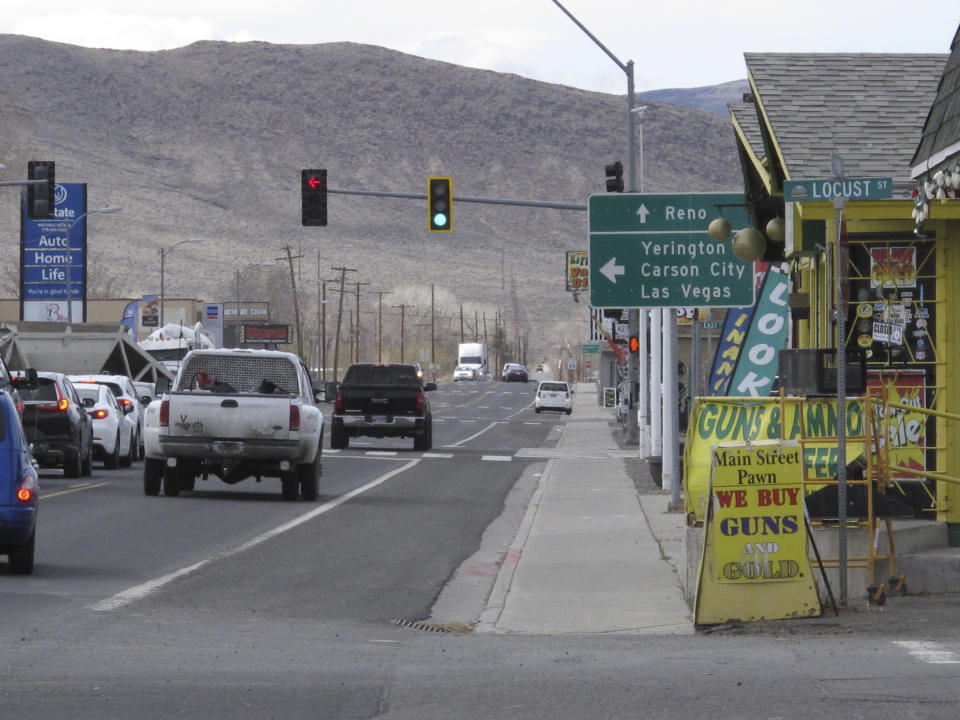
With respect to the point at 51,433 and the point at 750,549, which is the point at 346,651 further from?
the point at 51,433

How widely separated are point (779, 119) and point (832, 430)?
5043 millimetres

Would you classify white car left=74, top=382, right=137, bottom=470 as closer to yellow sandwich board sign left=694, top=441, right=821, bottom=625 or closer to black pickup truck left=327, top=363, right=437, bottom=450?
black pickup truck left=327, top=363, right=437, bottom=450

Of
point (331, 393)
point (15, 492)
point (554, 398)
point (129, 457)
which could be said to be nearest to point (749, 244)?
point (15, 492)

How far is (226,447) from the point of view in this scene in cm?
2430

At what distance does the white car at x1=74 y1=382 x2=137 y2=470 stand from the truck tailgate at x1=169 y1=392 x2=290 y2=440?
8023 mm

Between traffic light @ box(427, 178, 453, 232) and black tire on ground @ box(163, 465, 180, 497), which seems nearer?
black tire on ground @ box(163, 465, 180, 497)

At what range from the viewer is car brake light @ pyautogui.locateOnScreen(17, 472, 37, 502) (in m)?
14.5

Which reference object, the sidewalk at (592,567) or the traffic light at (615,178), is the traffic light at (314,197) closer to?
the traffic light at (615,178)

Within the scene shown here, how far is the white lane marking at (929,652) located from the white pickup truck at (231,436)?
557 inches

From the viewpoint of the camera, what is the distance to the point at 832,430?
13883 mm

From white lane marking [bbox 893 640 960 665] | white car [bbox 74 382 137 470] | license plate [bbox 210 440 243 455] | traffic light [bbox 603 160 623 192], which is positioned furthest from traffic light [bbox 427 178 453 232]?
white lane marking [bbox 893 640 960 665]

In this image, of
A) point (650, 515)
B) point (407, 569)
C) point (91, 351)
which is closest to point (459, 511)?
point (650, 515)

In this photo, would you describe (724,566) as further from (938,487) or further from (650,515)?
(650,515)

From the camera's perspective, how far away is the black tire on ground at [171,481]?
25.1m
